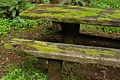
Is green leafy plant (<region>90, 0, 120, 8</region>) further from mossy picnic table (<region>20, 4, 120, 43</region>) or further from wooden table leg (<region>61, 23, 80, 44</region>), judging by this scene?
mossy picnic table (<region>20, 4, 120, 43</region>)

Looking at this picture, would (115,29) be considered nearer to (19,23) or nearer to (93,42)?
(93,42)

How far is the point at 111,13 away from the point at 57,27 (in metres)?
1.81

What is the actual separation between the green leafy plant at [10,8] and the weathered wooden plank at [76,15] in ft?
7.20

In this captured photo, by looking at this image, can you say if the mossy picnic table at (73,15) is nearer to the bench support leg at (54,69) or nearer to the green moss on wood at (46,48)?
the green moss on wood at (46,48)

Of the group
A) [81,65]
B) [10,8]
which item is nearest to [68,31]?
[81,65]

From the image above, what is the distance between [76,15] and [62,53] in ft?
2.71

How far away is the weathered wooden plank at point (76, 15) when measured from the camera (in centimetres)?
372

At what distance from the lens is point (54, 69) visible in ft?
11.9

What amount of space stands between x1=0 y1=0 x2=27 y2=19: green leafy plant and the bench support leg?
3.10 metres

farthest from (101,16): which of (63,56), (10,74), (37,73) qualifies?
(10,74)

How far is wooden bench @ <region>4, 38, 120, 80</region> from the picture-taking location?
3235mm

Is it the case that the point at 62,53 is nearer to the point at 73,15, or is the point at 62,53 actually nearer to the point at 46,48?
the point at 46,48

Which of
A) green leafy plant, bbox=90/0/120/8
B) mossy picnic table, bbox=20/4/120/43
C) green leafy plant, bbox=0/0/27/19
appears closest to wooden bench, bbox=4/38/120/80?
mossy picnic table, bbox=20/4/120/43

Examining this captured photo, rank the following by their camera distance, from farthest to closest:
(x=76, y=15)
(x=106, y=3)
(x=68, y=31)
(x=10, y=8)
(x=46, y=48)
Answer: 1. (x=106, y=3)
2. (x=10, y=8)
3. (x=68, y=31)
4. (x=76, y=15)
5. (x=46, y=48)
